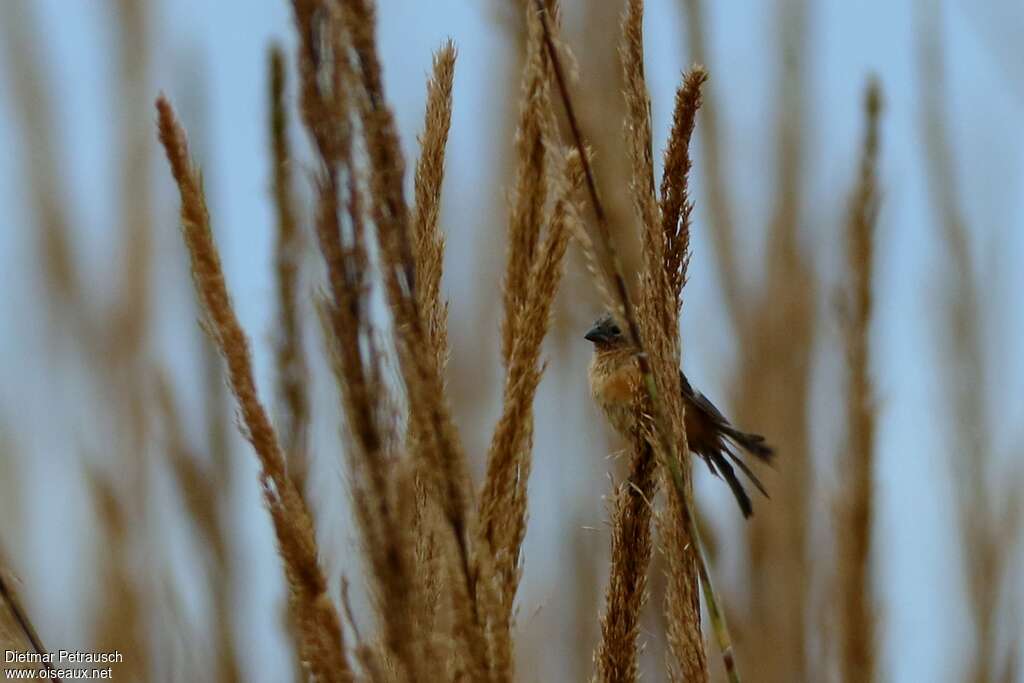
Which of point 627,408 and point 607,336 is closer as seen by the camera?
point 627,408

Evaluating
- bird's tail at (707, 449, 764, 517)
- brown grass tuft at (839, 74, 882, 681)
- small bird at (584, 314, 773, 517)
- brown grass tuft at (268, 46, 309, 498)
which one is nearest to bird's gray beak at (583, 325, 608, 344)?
small bird at (584, 314, 773, 517)

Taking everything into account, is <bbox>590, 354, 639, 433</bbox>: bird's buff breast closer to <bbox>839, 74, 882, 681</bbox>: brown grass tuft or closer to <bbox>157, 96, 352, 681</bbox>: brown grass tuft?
<bbox>839, 74, 882, 681</bbox>: brown grass tuft

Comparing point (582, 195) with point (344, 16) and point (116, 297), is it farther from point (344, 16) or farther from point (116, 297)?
point (116, 297)

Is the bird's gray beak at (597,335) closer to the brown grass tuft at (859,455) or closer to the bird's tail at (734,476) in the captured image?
the bird's tail at (734,476)

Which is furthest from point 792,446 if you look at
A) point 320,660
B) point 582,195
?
point 320,660

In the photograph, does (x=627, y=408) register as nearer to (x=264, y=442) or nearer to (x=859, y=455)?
(x=859, y=455)

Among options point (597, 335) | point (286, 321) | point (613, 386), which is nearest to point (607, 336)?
point (597, 335)

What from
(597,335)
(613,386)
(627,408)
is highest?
(597,335)

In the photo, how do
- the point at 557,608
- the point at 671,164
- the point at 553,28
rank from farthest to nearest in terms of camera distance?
1. the point at 557,608
2. the point at 671,164
3. the point at 553,28
